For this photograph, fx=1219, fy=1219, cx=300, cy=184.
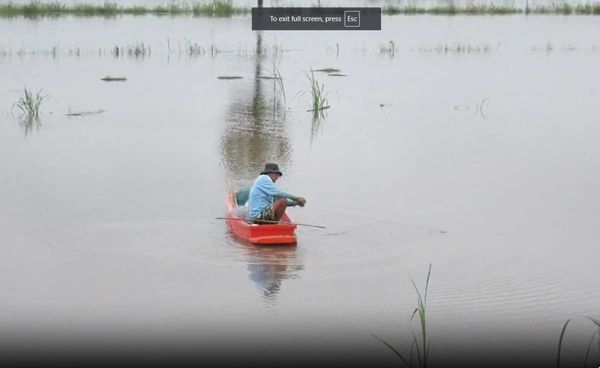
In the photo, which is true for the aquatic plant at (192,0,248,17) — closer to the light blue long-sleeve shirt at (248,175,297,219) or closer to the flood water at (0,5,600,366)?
the flood water at (0,5,600,366)

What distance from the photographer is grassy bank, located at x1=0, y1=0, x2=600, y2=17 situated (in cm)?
3472

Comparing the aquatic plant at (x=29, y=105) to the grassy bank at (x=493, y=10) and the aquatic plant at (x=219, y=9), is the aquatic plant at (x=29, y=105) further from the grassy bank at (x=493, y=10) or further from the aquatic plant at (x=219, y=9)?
the grassy bank at (x=493, y=10)

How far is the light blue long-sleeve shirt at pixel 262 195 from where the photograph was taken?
9648 millimetres

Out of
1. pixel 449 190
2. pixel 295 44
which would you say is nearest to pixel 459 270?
pixel 449 190

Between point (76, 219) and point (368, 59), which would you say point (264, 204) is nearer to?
point (76, 219)

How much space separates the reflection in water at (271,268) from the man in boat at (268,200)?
32 cm

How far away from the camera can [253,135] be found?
15469 millimetres

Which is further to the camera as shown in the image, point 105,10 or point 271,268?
point 105,10

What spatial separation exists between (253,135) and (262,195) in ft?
19.0

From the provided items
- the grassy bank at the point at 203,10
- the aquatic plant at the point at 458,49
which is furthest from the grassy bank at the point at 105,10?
the aquatic plant at the point at 458,49

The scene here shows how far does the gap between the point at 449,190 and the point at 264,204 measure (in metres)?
2.81

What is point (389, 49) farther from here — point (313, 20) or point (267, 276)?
point (267, 276)

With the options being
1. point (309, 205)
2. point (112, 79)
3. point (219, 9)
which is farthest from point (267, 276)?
point (219, 9)

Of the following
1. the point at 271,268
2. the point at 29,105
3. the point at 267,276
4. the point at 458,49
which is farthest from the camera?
the point at 458,49
